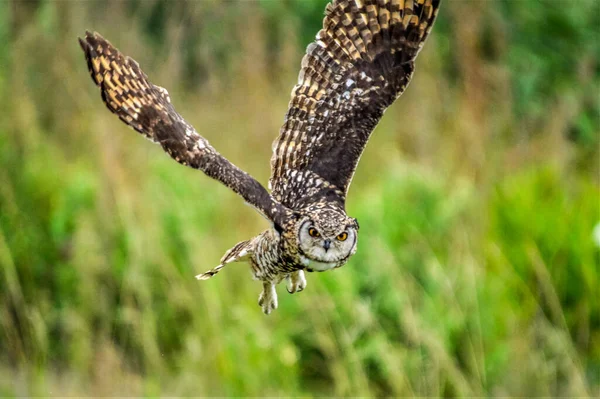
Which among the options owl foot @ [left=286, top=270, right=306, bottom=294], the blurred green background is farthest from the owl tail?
the blurred green background

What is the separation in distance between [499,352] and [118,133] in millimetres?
2171

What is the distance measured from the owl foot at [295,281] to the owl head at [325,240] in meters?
0.27

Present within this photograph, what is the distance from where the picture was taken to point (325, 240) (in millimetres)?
1922

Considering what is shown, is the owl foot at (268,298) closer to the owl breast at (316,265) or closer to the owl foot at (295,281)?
the owl foot at (295,281)

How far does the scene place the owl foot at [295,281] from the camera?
225 centimetres

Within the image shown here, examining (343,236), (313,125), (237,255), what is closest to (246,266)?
(313,125)

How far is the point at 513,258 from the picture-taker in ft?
17.6

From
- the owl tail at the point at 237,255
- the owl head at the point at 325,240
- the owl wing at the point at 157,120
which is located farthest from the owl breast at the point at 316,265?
the owl tail at the point at 237,255

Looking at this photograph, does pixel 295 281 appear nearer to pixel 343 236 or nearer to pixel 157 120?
pixel 343 236

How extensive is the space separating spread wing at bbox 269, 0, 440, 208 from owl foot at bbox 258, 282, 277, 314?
240 millimetres

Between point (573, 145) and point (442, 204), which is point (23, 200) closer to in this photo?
point (442, 204)


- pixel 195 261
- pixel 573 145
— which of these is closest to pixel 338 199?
pixel 195 261

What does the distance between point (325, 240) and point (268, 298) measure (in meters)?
0.39

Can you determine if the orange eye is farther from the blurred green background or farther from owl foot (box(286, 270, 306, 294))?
the blurred green background
